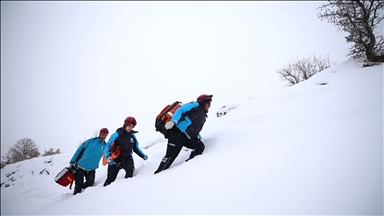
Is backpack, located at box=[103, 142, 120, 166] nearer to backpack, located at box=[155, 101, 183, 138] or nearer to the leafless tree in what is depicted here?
backpack, located at box=[155, 101, 183, 138]

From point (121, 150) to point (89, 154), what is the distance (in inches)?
44.0

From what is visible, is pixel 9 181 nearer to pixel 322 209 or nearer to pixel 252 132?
pixel 252 132

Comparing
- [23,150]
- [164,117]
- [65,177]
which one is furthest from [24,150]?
[164,117]

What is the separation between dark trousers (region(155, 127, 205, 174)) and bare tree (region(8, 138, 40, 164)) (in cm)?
2743

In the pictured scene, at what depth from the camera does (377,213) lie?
1.03 meters

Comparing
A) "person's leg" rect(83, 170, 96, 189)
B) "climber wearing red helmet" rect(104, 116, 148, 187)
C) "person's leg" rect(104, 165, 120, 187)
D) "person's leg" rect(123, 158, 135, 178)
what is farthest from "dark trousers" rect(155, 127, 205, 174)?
"person's leg" rect(83, 170, 96, 189)

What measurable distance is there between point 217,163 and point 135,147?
2.94m

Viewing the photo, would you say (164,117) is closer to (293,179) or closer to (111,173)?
(111,173)

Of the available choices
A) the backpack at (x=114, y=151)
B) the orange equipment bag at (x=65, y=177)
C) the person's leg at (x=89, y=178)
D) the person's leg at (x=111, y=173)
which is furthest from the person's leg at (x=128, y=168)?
the orange equipment bag at (x=65, y=177)

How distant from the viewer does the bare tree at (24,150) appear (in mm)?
20828

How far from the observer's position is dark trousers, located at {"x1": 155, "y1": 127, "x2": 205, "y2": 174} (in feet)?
11.0

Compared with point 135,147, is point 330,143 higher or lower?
higher

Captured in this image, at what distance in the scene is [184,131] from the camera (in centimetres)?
331

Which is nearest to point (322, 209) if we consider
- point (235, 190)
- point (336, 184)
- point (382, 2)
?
point (336, 184)
